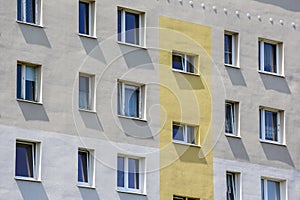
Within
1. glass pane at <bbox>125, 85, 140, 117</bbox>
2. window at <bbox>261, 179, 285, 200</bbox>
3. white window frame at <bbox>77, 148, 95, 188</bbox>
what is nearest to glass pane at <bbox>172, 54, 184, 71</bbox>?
glass pane at <bbox>125, 85, 140, 117</bbox>

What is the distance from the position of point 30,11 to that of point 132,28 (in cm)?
464

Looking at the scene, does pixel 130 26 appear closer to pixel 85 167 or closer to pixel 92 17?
pixel 92 17

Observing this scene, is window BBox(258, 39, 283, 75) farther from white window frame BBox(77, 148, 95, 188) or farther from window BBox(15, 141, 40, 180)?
window BBox(15, 141, 40, 180)

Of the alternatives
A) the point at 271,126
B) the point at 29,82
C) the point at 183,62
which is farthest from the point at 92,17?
the point at 271,126

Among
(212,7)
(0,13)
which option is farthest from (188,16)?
(0,13)

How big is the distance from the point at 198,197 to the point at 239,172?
2.52m

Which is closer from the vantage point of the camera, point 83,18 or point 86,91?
point 86,91

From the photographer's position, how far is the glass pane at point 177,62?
58.1 m

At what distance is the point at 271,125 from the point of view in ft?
200

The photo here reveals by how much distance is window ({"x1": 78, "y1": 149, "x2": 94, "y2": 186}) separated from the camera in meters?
A: 54.5

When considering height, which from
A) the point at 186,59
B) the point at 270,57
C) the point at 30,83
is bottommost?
the point at 30,83

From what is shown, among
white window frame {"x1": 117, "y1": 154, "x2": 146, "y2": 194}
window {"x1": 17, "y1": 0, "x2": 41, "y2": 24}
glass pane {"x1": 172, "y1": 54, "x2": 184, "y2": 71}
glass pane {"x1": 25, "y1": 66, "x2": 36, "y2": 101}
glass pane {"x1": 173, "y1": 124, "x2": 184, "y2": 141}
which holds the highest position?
window {"x1": 17, "y1": 0, "x2": 41, "y2": 24}

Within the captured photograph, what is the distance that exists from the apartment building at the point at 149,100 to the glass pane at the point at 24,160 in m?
0.05

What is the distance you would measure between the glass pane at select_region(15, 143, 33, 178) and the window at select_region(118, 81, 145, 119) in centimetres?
438
